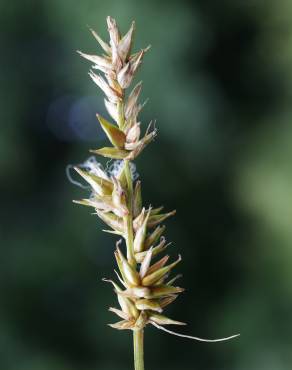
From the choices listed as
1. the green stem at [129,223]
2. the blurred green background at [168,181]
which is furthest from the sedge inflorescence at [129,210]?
the blurred green background at [168,181]

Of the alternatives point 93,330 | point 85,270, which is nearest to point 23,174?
point 85,270

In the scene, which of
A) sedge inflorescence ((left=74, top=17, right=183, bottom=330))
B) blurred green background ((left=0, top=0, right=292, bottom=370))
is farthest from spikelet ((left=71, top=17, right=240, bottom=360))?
blurred green background ((left=0, top=0, right=292, bottom=370))

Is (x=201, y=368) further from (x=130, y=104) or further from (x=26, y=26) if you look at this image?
(x=130, y=104)

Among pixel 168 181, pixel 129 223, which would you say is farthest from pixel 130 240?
pixel 168 181

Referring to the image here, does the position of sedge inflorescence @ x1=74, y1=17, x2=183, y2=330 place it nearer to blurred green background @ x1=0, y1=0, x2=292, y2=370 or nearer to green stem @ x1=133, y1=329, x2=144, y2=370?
green stem @ x1=133, y1=329, x2=144, y2=370

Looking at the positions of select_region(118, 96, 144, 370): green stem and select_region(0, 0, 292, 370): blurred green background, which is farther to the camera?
select_region(0, 0, 292, 370): blurred green background

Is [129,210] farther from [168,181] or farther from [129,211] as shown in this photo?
[168,181]

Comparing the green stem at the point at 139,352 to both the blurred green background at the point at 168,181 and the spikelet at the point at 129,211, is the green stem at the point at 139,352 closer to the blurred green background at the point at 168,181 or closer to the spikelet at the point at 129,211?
the spikelet at the point at 129,211

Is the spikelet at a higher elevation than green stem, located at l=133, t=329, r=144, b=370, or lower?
higher
